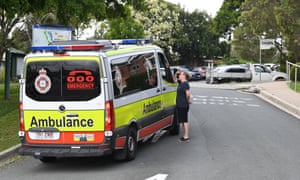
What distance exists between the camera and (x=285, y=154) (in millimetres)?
10312

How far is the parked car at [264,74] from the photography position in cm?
3856

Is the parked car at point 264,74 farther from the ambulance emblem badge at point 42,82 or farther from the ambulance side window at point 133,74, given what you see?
the ambulance emblem badge at point 42,82

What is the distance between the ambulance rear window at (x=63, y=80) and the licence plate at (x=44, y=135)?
0.61 meters

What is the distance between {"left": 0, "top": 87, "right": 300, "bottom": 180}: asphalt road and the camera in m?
8.66

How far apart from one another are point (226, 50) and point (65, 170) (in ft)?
201

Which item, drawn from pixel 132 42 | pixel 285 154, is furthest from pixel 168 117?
pixel 285 154

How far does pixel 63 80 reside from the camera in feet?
29.9

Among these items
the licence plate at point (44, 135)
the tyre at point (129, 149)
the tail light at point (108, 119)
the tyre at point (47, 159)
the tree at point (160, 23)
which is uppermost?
the tree at point (160, 23)

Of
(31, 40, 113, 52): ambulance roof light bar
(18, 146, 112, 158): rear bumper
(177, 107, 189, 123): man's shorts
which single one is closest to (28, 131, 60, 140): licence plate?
(18, 146, 112, 158): rear bumper

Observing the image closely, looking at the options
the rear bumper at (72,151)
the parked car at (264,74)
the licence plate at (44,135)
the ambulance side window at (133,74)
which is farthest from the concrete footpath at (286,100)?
the parked car at (264,74)

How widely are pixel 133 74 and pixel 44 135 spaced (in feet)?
7.26

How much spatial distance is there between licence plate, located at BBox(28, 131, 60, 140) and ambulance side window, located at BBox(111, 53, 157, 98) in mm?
1290

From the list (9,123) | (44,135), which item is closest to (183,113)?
(44,135)

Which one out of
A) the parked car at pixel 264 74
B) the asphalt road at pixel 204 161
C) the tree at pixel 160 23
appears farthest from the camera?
the tree at pixel 160 23
